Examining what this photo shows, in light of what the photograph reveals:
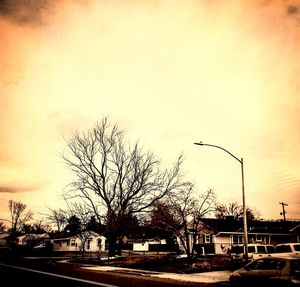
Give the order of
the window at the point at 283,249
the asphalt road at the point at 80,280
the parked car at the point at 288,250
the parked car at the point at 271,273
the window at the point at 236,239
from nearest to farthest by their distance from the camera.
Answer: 1. the parked car at the point at 271,273
2. the asphalt road at the point at 80,280
3. the parked car at the point at 288,250
4. the window at the point at 283,249
5. the window at the point at 236,239

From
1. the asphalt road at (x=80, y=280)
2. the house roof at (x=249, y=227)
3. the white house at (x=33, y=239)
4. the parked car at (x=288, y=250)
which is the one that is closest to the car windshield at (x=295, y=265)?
the asphalt road at (x=80, y=280)

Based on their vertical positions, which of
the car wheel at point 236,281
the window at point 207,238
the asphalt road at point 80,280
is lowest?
the asphalt road at point 80,280

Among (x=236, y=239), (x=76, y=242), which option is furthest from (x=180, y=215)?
(x=76, y=242)

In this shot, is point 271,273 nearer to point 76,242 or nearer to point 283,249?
point 283,249

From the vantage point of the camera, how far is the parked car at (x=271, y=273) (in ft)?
36.7

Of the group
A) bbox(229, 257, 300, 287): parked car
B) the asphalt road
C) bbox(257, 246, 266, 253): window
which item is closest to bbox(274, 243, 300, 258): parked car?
bbox(257, 246, 266, 253): window

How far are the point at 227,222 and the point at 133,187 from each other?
78.6ft

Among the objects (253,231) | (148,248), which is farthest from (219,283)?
(148,248)

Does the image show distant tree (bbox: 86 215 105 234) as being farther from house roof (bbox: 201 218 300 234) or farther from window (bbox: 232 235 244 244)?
window (bbox: 232 235 244 244)

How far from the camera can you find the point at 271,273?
1173 cm

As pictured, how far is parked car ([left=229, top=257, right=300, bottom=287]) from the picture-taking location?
11.2m

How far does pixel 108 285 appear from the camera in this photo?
567 inches

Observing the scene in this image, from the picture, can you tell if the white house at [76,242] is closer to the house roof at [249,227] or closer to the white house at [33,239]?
the white house at [33,239]

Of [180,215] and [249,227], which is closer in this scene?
[180,215]
